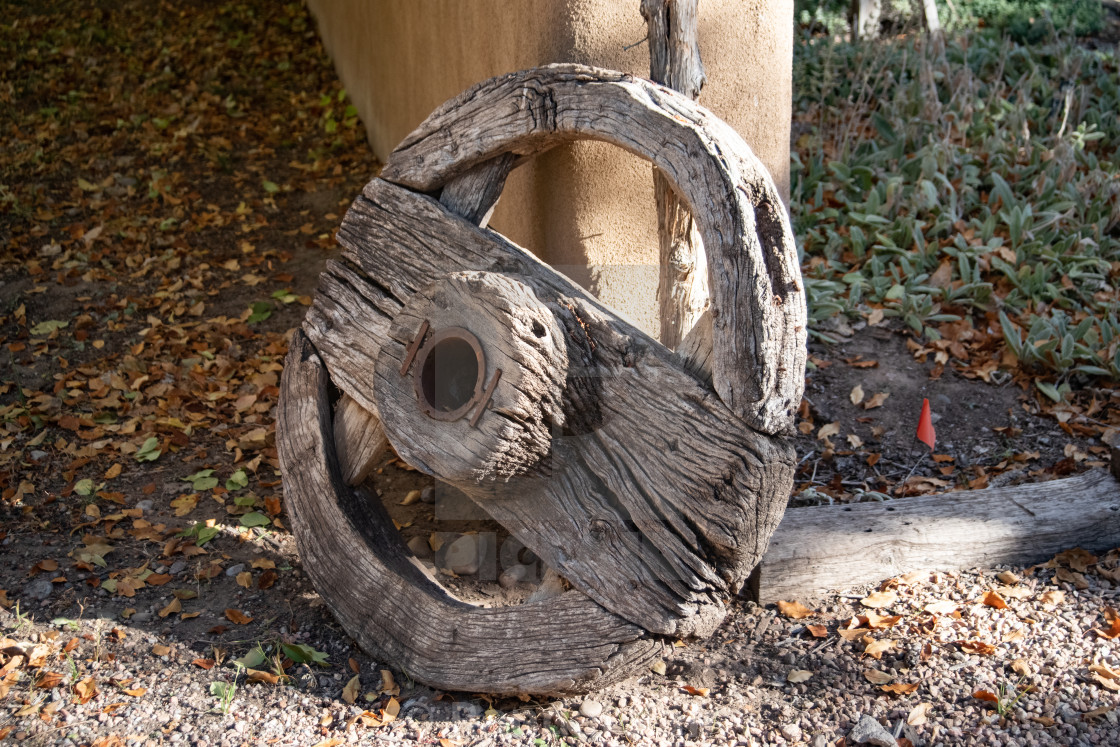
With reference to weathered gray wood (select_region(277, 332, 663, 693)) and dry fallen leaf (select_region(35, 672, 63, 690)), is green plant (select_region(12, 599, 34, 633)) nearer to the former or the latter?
dry fallen leaf (select_region(35, 672, 63, 690))

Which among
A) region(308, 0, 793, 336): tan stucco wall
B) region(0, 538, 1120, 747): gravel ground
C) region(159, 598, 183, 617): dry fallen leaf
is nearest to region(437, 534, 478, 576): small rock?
region(0, 538, 1120, 747): gravel ground

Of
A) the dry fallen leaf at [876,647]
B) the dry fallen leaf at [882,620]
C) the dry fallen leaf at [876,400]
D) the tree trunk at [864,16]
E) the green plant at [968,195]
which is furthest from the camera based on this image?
the tree trunk at [864,16]

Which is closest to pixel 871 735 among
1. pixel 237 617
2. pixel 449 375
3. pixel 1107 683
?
pixel 1107 683

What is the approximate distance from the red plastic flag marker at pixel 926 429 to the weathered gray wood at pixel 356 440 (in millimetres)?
2085

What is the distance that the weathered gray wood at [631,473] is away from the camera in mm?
2385

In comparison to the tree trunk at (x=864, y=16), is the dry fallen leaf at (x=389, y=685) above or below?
below

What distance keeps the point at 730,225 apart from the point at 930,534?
4.55 ft

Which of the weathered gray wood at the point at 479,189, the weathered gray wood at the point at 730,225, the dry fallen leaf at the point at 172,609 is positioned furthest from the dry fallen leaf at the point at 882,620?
the dry fallen leaf at the point at 172,609

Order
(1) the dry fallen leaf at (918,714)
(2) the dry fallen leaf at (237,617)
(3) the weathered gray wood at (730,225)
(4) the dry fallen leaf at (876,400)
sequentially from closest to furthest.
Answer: (3) the weathered gray wood at (730,225), (1) the dry fallen leaf at (918,714), (2) the dry fallen leaf at (237,617), (4) the dry fallen leaf at (876,400)

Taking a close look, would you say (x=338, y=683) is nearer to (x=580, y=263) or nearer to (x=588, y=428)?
(x=588, y=428)

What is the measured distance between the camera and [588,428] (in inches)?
101

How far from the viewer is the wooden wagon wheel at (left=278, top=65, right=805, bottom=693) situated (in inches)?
92.0

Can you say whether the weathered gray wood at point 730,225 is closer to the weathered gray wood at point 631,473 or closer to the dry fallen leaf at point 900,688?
the weathered gray wood at point 631,473

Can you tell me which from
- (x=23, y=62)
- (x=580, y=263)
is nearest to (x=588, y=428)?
(x=580, y=263)
